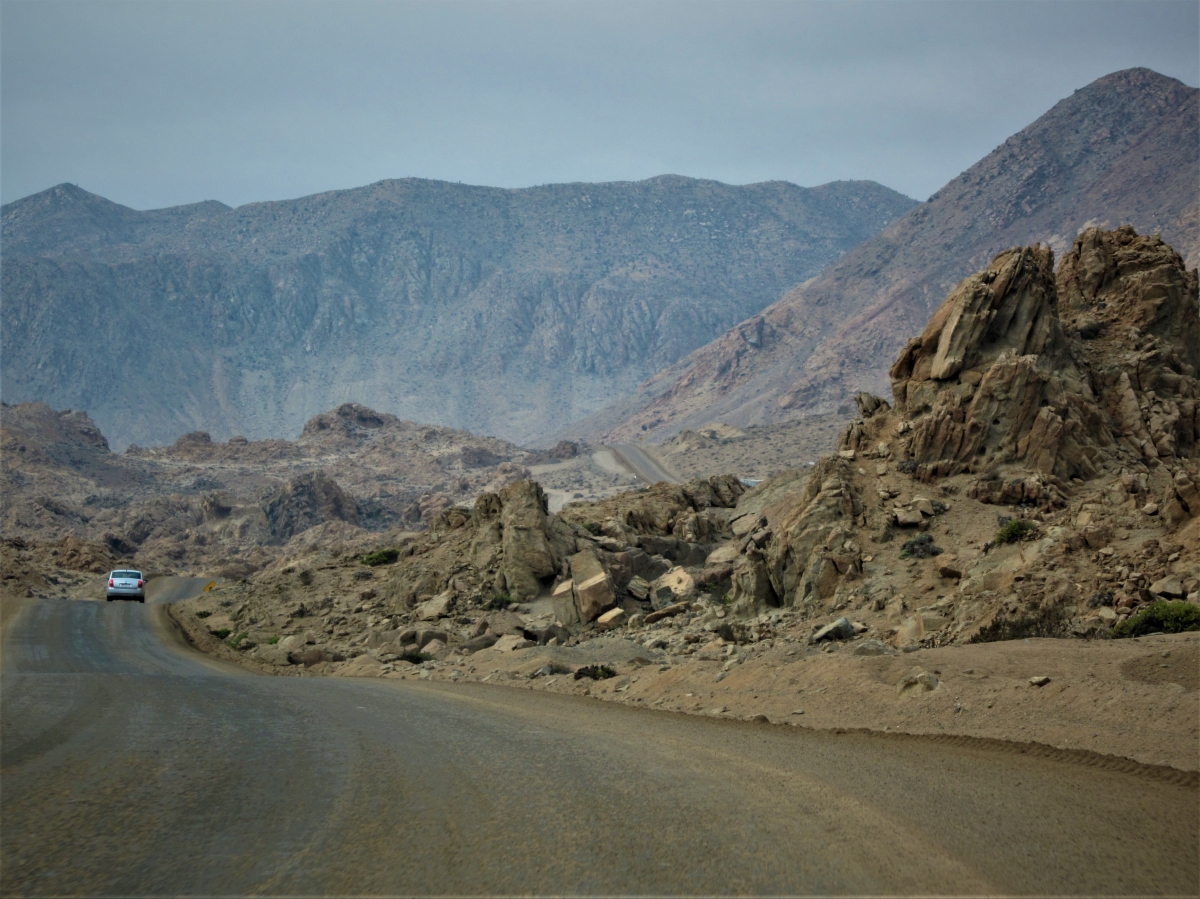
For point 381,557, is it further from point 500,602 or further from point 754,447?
point 754,447

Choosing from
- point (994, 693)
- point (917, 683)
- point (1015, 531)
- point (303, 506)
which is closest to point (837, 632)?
point (1015, 531)

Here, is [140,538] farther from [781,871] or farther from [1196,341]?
[781,871]

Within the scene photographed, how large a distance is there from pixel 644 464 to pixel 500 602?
86153 millimetres

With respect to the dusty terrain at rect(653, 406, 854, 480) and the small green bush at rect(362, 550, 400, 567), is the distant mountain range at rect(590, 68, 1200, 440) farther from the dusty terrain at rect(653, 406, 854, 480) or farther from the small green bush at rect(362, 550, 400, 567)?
the small green bush at rect(362, 550, 400, 567)

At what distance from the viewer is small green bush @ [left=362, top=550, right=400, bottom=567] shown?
35.3 meters

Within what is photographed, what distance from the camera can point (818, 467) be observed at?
22125 mm

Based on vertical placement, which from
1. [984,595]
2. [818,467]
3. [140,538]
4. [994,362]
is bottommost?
[140,538]

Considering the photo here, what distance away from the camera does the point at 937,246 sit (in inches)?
6506

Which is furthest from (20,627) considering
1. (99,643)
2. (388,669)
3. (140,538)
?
(140,538)

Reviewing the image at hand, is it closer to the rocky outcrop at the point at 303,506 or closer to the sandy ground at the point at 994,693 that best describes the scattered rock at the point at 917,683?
the sandy ground at the point at 994,693

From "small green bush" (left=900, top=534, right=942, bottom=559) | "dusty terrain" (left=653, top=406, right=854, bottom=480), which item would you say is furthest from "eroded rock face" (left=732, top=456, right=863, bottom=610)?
"dusty terrain" (left=653, top=406, right=854, bottom=480)

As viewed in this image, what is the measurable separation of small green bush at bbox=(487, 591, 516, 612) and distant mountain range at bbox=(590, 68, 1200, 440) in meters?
115

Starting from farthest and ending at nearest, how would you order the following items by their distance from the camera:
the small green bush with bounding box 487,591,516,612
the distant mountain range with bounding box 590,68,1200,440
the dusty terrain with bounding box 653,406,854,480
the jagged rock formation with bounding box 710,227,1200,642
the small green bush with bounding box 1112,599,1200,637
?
the distant mountain range with bounding box 590,68,1200,440 → the dusty terrain with bounding box 653,406,854,480 → the small green bush with bounding box 487,591,516,612 → the jagged rock formation with bounding box 710,227,1200,642 → the small green bush with bounding box 1112,599,1200,637

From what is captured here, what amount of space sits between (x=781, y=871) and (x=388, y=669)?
15915mm
